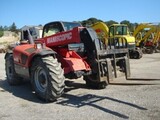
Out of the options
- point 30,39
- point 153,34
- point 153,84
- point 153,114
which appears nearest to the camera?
point 153,114

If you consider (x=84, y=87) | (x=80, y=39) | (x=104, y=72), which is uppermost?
(x=80, y=39)

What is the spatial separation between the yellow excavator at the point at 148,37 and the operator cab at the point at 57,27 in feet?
56.2

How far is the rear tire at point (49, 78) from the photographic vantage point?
7.87 meters

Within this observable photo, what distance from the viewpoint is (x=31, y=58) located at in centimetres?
Answer: 879

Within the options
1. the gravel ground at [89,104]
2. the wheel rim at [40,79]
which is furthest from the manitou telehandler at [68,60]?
the gravel ground at [89,104]

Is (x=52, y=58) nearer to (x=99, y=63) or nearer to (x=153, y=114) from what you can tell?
(x=99, y=63)

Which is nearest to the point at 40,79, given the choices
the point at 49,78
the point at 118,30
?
the point at 49,78

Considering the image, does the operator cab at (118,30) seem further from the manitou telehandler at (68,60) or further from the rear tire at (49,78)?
the rear tire at (49,78)

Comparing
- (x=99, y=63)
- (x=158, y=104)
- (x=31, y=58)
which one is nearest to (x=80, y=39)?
(x=99, y=63)

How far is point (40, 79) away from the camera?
28.1ft

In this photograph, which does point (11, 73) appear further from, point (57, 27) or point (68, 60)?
point (68, 60)

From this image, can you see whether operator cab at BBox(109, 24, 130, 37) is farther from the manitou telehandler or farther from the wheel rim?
the wheel rim

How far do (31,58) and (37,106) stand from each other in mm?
1606

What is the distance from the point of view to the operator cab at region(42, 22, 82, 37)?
32.0ft
